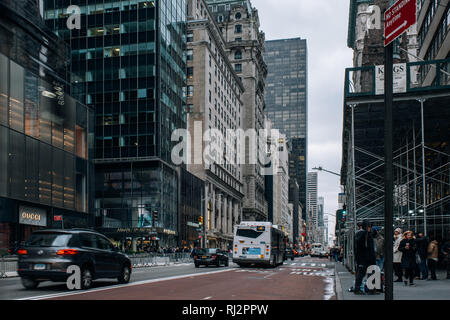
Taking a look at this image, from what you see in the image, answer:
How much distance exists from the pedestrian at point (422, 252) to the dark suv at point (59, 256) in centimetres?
1094

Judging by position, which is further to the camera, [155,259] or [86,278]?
[155,259]

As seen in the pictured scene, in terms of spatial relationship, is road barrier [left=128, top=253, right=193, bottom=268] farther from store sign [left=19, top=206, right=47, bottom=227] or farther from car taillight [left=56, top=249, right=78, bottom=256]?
car taillight [left=56, top=249, right=78, bottom=256]

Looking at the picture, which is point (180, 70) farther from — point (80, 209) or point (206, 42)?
point (80, 209)

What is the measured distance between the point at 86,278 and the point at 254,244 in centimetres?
2022

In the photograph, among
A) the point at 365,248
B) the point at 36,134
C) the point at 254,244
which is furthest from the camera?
the point at 36,134

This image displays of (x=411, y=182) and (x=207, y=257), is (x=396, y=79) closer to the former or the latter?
(x=411, y=182)

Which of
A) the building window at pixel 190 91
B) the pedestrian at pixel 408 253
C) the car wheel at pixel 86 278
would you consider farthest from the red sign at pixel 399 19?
the building window at pixel 190 91

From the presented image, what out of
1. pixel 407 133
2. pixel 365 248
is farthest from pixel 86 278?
pixel 407 133

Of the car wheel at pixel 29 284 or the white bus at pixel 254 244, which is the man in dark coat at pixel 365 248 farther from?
the white bus at pixel 254 244

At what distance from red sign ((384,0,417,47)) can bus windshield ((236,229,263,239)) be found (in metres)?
27.8

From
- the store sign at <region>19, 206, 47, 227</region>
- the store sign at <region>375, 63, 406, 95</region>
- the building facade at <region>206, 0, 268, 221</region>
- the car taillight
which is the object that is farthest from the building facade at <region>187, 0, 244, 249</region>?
the car taillight

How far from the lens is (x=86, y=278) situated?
14.6 metres
